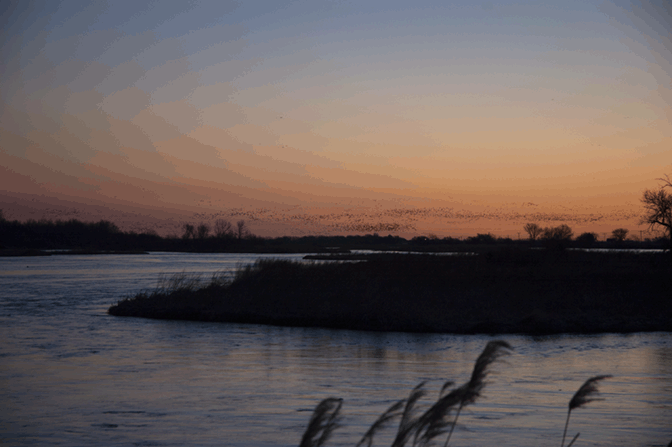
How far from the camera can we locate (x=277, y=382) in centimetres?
1594

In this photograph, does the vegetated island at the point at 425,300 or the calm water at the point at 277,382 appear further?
the vegetated island at the point at 425,300

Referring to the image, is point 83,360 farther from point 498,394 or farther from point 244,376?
point 498,394

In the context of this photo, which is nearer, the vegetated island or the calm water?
the calm water

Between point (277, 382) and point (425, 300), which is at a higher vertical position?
point (425, 300)

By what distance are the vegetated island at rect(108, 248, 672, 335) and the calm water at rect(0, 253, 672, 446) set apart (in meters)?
1.86

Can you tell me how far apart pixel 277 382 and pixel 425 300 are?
1541cm

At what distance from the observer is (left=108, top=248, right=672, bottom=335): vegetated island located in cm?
2680

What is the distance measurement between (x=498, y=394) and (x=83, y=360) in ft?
43.7

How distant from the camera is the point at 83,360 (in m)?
19.3

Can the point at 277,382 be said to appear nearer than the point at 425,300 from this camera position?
Yes

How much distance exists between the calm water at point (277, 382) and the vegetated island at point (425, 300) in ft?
6.09

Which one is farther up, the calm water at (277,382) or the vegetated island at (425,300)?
the vegetated island at (425,300)

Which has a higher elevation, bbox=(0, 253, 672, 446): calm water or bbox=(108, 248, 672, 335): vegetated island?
bbox=(108, 248, 672, 335): vegetated island

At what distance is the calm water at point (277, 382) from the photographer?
1105 centimetres
